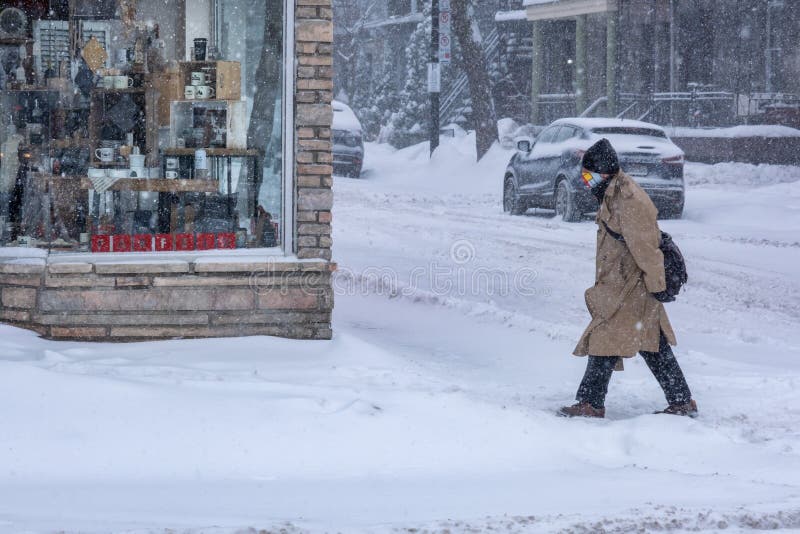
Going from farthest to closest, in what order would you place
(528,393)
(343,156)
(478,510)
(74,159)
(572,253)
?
(343,156) < (572,253) < (74,159) < (528,393) < (478,510)

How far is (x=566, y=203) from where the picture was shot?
19.2 meters

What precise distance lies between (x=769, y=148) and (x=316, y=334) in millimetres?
19936

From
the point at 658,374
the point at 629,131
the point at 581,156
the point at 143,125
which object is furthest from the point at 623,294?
the point at 629,131

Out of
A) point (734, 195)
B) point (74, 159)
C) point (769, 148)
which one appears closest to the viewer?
point (74, 159)

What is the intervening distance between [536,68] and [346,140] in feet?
25.5

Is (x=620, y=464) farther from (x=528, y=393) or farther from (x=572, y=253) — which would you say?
(x=572, y=253)

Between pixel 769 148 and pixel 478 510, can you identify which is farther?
pixel 769 148

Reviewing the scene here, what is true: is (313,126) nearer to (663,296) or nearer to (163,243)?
(163,243)

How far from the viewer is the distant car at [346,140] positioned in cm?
2894

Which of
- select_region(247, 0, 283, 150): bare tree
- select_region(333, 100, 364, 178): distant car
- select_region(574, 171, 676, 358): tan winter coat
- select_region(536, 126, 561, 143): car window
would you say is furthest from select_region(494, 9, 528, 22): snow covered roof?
select_region(574, 171, 676, 358): tan winter coat

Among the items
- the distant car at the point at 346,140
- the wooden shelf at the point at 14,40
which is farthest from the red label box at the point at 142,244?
the distant car at the point at 346,140

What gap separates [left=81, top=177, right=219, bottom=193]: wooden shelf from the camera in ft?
27.2

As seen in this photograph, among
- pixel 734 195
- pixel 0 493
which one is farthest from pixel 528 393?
pixel 734 195

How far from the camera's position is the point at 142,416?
618 centimetres
